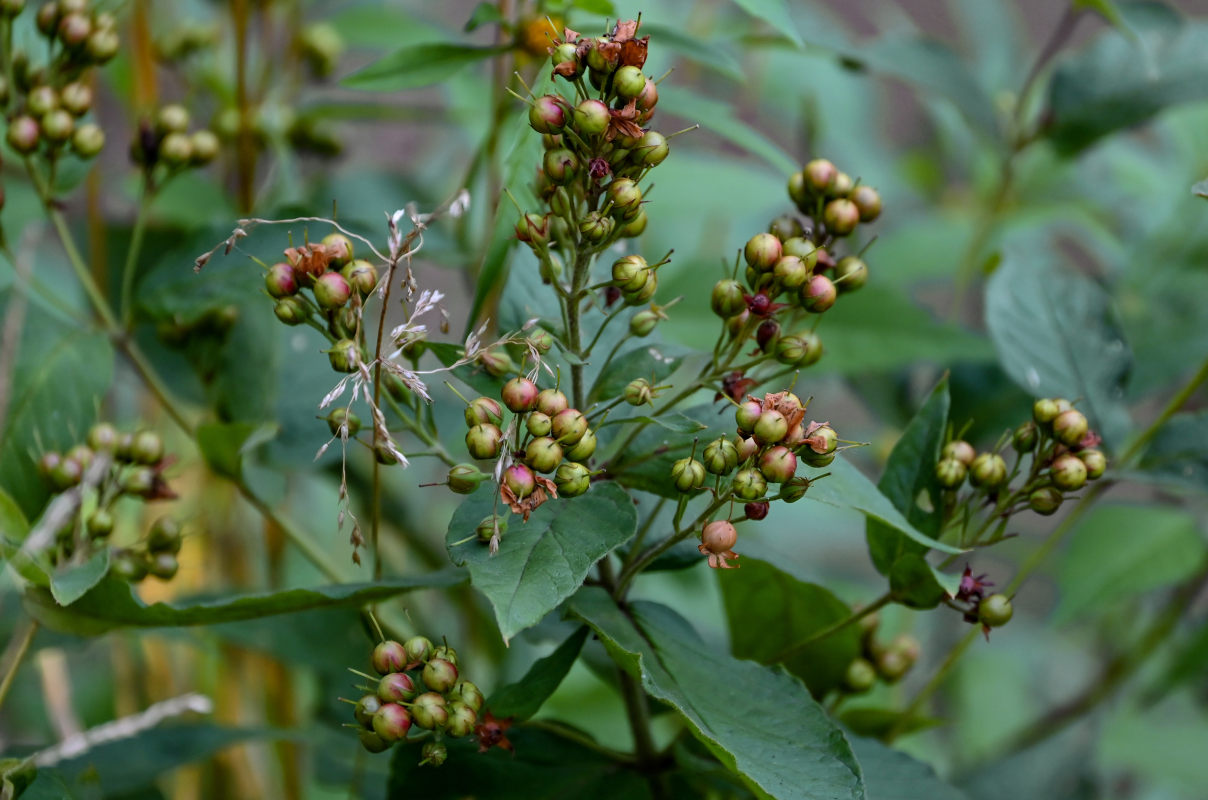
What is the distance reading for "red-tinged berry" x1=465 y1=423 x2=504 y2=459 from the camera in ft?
1.58

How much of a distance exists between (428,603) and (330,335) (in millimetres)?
824

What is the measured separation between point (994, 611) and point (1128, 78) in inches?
24.6

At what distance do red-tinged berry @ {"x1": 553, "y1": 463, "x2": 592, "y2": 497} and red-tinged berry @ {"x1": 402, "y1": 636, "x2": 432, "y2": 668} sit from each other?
0.10 m

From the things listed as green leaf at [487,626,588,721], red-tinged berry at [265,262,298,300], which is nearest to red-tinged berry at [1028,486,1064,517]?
green leaf at [487,626,588,721]

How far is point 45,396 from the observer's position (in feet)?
2.26

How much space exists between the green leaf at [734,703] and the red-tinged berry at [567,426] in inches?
3.2

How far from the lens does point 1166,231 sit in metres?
1.09

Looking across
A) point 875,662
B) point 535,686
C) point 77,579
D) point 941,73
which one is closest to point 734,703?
point 535,686

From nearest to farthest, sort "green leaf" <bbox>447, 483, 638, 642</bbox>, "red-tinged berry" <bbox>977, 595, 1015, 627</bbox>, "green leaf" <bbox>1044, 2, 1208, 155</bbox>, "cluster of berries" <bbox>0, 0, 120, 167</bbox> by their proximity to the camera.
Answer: "green leaf" <bbox>447, 483, 638, 642</bbox>
"red-tinged berry" <bbox>977, 595, 1015, 627</bbox>
"cluster of berries" <bbox>0, 0, 120, 167</bbox>
"green leaf" <bbox>1044, 2, 1208, 155</bbox>

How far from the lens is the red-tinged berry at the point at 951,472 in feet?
1.94

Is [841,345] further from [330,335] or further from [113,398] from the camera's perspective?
[113,398]

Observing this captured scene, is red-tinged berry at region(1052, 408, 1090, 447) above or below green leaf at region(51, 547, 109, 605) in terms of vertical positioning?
above

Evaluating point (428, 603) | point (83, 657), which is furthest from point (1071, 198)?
point (83, 657)

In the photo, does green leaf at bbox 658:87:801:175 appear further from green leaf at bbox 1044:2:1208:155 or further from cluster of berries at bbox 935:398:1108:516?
green leaf at bbox 1044:2:1208:155
